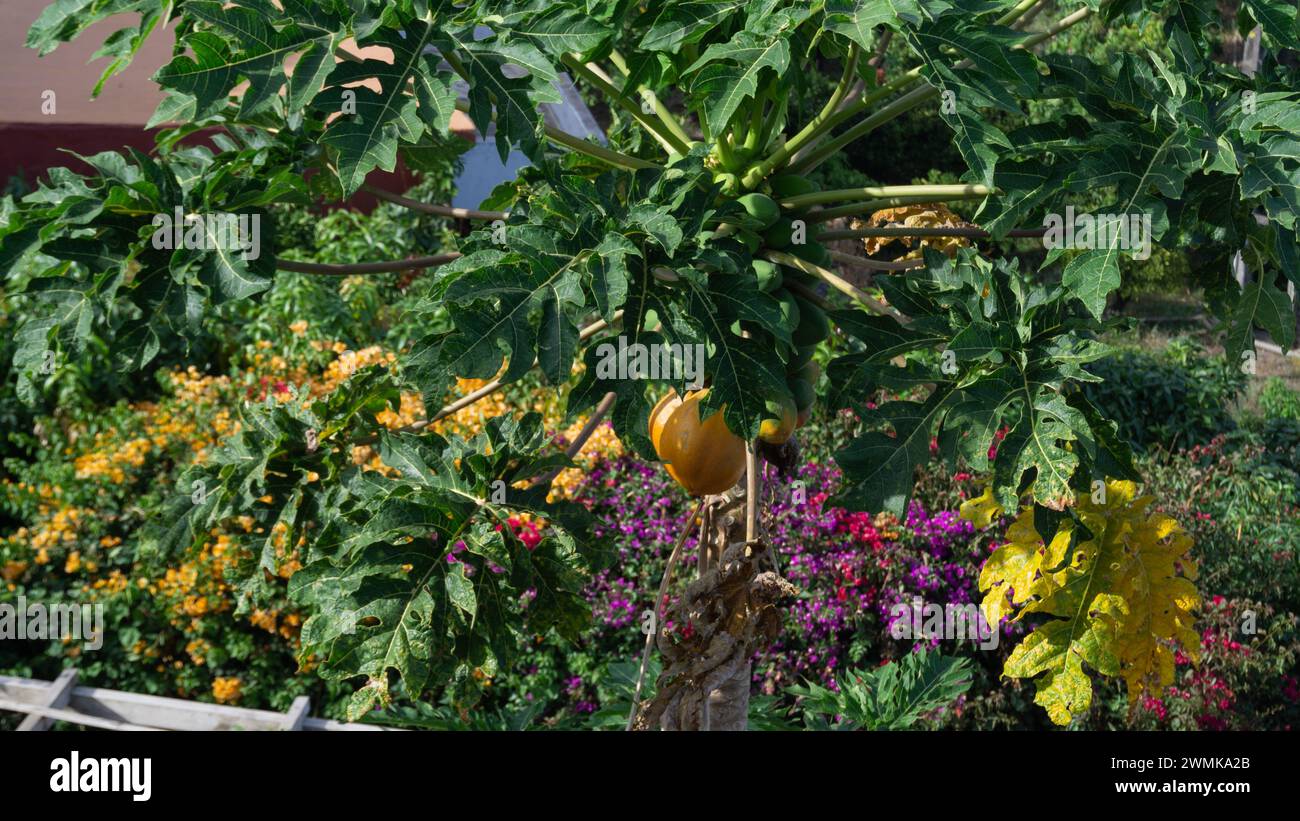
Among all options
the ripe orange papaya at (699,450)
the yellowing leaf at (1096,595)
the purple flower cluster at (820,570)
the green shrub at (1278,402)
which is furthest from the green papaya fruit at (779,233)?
the green shrub at (1278,402)

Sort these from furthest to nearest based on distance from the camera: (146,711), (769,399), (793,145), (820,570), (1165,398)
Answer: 1. (1165,398)
2. (820,570)
3. (146,711)
4. (793,145)
5. (769,399)

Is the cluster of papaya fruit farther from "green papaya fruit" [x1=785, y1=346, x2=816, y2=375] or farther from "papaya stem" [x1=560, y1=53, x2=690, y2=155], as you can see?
"papaya stem" [x1=560, y1=53, x2=690, y2=155]

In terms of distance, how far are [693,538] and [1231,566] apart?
2.38 metres

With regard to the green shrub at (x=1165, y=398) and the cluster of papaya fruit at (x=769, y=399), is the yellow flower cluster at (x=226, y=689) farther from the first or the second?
the green shrub at (x=1165, y=398)

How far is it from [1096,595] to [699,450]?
799 millimetres

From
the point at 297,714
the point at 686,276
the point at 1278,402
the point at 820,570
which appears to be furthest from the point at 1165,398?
the point at 686,276

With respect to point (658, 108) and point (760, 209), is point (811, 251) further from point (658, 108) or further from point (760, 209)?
point (658, 108)

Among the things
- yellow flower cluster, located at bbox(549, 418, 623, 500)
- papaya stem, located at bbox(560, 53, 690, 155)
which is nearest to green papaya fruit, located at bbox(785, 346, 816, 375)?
papaya stem, located at bbox(560, 53, 690, 155)

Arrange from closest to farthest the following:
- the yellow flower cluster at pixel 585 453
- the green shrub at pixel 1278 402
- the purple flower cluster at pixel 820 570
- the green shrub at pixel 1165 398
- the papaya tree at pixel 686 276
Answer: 1. the papaya tree at pixel 686 276
2. the purple flower cluster at pixel 820 570
3. the yellow flower cluster at pixel 585 453
4. the green shrub at pixel 1165 398
5. the green shrub at pixel 1278 402

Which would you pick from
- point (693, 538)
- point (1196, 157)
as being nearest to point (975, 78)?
point (1196, 157)

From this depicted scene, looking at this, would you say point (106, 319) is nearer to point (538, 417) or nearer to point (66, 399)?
point (538, 417)

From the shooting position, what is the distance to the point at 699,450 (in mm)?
2441

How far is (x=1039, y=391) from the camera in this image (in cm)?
185

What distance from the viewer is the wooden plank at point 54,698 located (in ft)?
15.3
